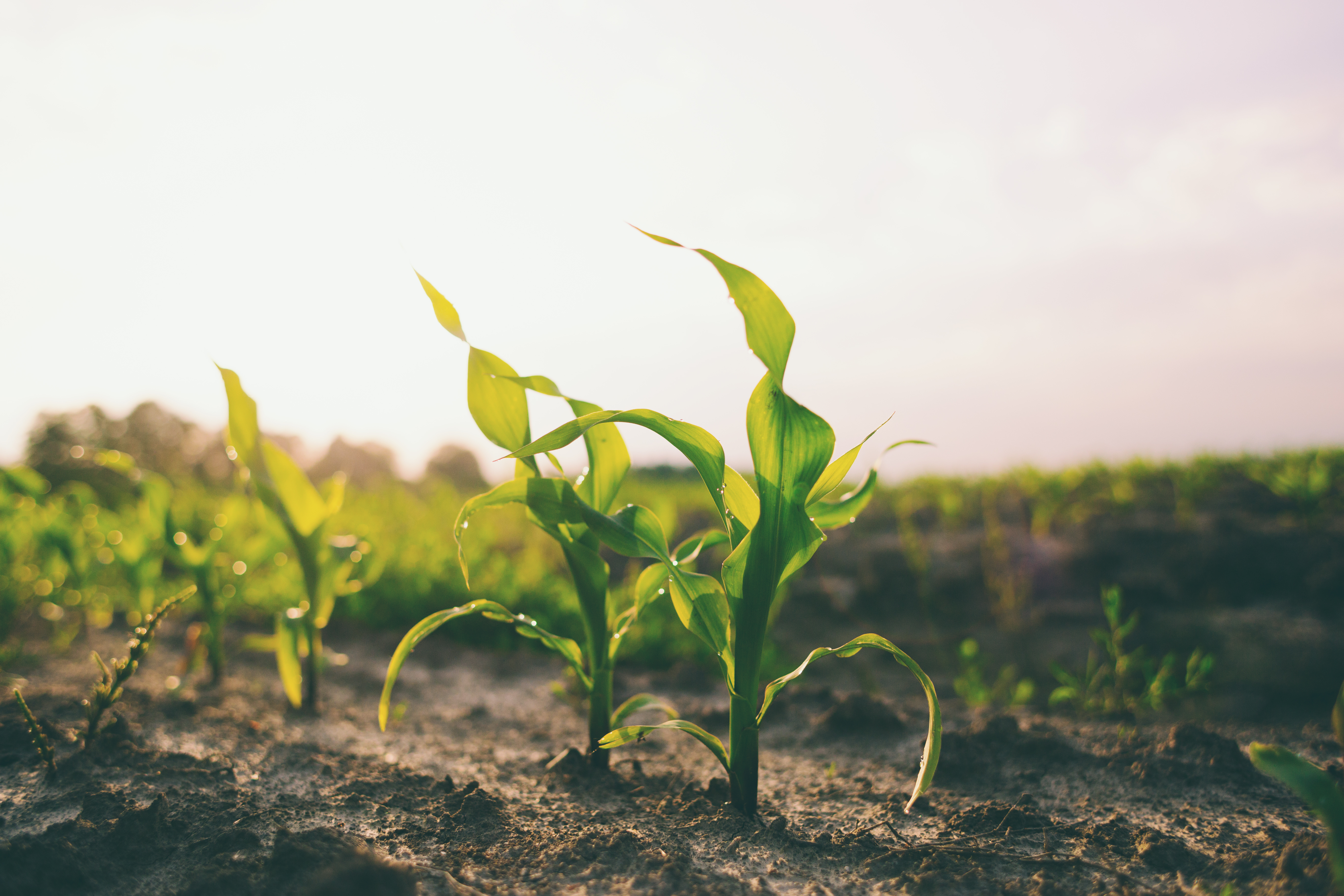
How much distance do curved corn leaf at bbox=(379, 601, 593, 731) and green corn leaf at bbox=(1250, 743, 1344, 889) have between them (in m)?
1.19

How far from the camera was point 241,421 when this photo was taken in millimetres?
1896

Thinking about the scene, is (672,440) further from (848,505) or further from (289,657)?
(289,657)

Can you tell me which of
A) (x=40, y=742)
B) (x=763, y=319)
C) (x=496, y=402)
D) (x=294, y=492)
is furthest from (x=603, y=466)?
(x=40, y=742)

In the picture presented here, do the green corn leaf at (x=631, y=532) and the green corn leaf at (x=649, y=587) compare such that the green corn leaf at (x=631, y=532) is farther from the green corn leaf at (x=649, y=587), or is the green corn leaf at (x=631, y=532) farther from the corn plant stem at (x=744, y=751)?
the corn plant stem at (x=744, y=751)

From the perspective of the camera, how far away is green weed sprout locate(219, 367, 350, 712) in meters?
1.91

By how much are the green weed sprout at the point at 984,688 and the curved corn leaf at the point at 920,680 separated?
1.20m

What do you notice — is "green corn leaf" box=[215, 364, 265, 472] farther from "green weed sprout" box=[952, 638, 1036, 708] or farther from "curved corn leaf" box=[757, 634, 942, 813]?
"green weed sprout" box=[952, 638, 1036, 708]

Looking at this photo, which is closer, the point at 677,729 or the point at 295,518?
the point at 677,729

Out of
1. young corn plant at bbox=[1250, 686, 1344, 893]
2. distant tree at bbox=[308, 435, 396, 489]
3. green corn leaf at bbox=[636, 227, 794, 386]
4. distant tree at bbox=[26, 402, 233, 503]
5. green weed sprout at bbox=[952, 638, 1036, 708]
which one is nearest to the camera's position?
young corn plant at bbox=[1250, 686, 1344, 893]

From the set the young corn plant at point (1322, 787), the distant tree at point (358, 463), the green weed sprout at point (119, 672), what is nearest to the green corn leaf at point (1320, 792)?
the young corn plant at point (1322, 787)

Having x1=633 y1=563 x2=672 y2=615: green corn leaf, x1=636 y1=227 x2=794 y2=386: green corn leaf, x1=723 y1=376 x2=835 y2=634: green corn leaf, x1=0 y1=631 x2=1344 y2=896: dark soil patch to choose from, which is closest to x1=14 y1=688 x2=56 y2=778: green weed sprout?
x1=0 y1=631 x2=1344 y2=896: dark soil patch

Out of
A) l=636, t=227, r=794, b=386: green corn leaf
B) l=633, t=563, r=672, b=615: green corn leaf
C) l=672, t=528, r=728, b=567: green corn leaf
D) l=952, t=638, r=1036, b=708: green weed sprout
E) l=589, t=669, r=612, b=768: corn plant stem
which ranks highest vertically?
l=636, t=227, r=794, b=386: green corn leaf

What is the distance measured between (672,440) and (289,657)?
1.57 meters

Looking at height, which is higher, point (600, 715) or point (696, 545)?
point (696, 545)
